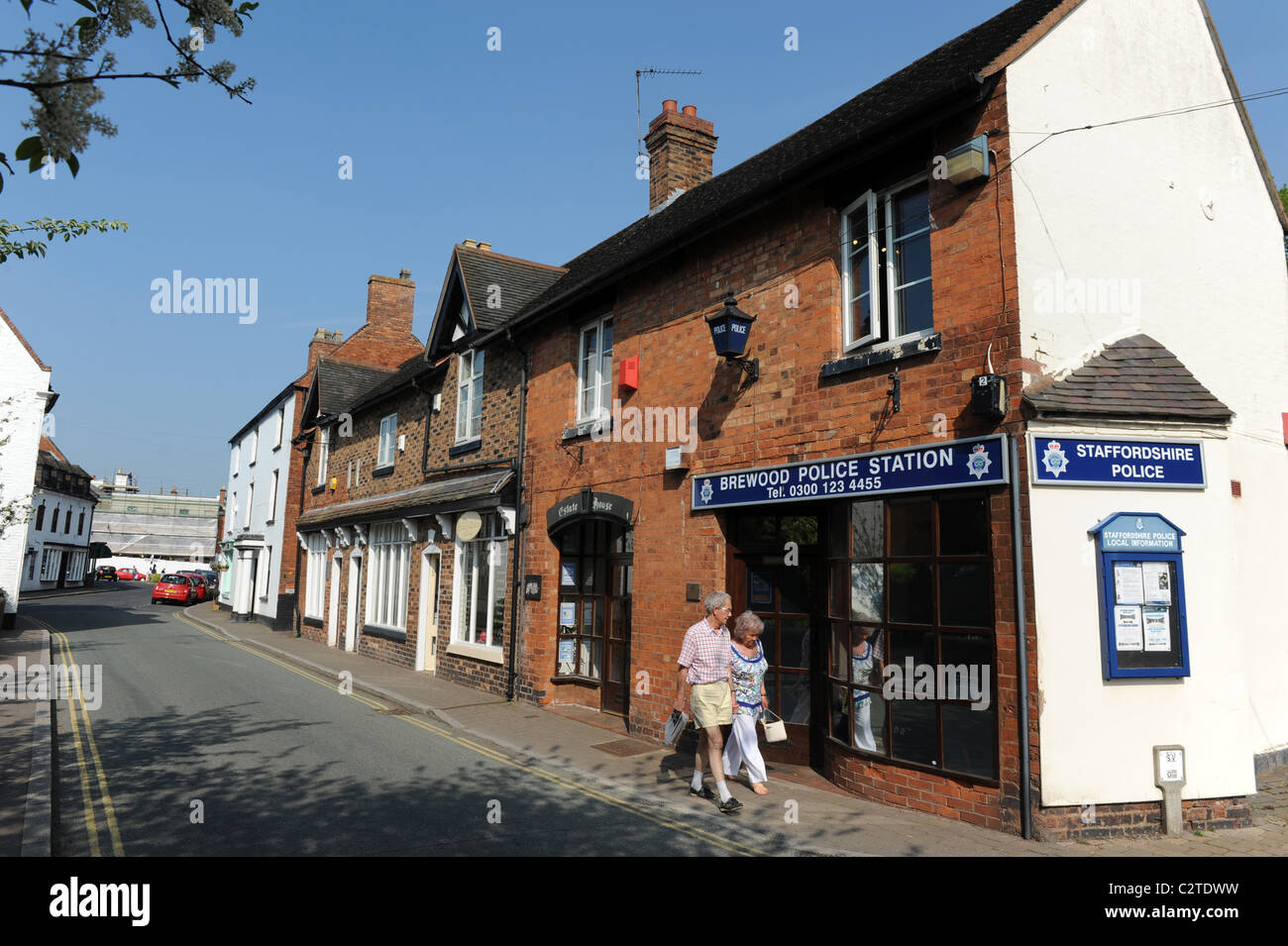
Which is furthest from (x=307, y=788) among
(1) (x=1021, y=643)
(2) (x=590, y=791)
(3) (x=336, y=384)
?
(3) (x=336, y=384)

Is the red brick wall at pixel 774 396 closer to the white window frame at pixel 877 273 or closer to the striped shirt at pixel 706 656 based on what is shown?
the white window frame at pixel 877 273

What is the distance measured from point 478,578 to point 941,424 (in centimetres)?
985

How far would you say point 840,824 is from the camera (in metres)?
6.51

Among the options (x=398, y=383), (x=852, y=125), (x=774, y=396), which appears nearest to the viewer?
(x=852, y=125)

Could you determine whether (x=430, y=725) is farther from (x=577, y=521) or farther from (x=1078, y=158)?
(x=1078, y=158)

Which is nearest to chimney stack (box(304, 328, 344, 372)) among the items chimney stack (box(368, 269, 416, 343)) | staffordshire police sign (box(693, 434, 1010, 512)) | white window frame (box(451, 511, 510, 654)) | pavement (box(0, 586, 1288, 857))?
chimney stack (box(368, 269, 416, 343))

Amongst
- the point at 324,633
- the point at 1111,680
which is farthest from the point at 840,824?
the point at 324,633

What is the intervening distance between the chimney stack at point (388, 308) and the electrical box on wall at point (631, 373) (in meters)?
20.2

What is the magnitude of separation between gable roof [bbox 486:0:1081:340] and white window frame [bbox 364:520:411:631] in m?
7.31

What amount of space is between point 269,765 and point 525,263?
11558 mm

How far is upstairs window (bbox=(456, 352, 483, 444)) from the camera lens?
15594 millimetres

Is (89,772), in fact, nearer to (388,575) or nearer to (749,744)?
(749,744)

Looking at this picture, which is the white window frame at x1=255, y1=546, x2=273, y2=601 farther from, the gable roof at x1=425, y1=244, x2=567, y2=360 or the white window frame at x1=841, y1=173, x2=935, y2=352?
the white window frame at x1=841, y1=173, x2=935, y2=352

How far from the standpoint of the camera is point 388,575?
18688 millimetres
